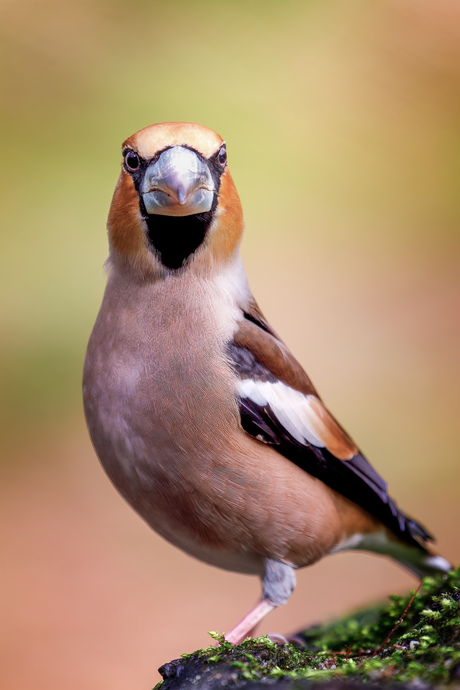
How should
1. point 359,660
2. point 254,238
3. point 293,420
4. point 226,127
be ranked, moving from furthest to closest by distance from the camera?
1. point 254,238
2. point 226,127
3. point 293,420
4. point 359,660

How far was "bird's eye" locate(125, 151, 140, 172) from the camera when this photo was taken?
2955 millimetres

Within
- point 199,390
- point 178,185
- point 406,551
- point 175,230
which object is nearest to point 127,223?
point 175,230

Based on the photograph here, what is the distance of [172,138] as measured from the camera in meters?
2.86

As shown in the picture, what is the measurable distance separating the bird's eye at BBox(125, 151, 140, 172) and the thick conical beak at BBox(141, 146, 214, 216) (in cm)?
14

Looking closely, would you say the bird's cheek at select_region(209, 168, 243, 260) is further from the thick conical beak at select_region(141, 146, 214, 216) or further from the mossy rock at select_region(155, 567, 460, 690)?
the mossy rock at select_region(155, 567, 460, 690)

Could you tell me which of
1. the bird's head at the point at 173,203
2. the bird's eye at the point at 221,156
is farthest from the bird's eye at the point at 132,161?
the bird's eye at the point at 221,156

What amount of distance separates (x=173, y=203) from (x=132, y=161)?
36cm

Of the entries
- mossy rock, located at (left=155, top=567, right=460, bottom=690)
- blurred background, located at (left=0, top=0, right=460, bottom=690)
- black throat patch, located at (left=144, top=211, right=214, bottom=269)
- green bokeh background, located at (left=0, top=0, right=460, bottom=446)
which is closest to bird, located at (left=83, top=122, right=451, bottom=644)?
black throat patch, located at (left=144, top=211, right=214, bottom=269)

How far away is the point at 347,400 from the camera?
26.2 ft

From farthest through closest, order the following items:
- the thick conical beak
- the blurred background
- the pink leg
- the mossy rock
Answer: the blurred background
the pink leg
the thick conical beak
the mossy rock

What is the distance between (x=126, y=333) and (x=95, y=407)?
329 millimetres

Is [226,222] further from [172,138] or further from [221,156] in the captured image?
[172,138]

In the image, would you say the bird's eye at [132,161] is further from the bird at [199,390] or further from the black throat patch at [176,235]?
the black throat patch at [176,235]

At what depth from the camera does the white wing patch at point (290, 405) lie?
9.71 feet
